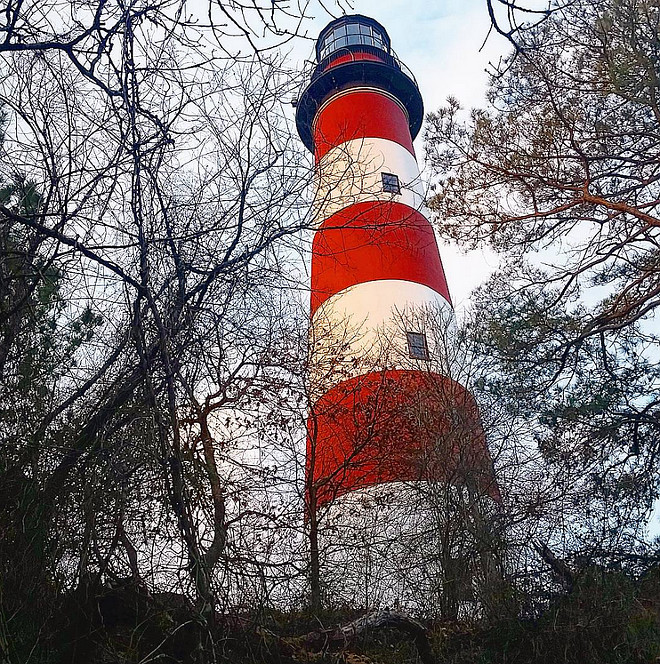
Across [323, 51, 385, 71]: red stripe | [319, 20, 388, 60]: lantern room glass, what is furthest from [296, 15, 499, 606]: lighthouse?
[319, 20, 388, 60]: lantern room glass

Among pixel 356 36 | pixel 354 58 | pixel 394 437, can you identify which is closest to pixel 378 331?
pixel 394 437

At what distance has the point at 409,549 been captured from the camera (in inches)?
277

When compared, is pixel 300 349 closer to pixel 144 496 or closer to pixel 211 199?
pixel 211 199

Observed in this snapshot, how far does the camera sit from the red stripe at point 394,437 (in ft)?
25.2

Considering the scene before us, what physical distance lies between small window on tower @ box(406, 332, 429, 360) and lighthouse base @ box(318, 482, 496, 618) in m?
2.12

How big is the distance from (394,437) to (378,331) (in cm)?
200

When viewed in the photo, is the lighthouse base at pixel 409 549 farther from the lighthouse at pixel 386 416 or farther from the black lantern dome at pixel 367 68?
the black lantern dome at pixel 367 68

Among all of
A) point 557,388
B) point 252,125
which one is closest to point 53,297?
point 252,125

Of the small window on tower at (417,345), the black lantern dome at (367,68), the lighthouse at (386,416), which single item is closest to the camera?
the lighthouse at (386,416)

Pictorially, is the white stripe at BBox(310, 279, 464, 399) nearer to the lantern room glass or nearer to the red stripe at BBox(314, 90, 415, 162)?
the red stripe at BBox(314, 90, 415, 162)

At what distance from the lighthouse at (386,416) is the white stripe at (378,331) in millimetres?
18

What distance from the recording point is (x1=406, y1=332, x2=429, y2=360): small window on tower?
955cm

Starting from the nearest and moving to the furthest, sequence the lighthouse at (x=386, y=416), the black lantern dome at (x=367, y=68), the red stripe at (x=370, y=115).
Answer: the lighthouse at (x=386, y=416), the red stripe at (x=370, y=115), the black lantern dome at (x=367, y=68)

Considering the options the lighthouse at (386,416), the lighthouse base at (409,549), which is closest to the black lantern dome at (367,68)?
the lighthouse at (386,416)
